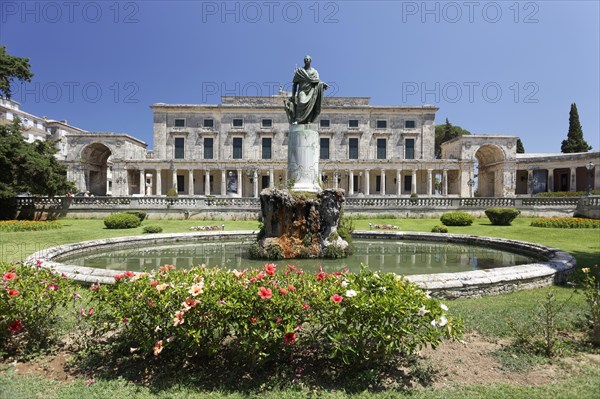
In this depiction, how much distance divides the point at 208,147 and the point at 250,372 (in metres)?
47.0

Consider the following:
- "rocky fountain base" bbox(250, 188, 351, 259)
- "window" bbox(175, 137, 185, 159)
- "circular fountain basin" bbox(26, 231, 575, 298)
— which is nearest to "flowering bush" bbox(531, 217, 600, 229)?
"circular fountain basin" bbox(26, 231, 575, 298)

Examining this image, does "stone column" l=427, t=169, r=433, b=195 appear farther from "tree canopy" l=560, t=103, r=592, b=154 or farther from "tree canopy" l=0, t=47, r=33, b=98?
"tree canopy" l=0, t=47, r=33, b=98

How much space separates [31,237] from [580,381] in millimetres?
19437

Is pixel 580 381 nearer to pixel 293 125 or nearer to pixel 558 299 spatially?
pixel 558 299

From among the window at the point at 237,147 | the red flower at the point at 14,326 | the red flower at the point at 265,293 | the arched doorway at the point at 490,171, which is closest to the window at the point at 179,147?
the window at the point at 237,147

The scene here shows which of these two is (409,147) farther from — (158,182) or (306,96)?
(306,96)

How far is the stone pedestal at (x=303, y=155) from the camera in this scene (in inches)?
432

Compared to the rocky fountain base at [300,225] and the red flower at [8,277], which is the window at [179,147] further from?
the red flower at [8,277]

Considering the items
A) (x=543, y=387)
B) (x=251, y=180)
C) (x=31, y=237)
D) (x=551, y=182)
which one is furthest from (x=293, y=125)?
(x=551, y=182)

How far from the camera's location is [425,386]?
3.43 m

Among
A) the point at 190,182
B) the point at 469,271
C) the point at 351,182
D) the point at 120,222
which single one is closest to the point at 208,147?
the point at 190,182

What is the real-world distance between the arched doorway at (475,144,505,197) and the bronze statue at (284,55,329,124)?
Answer: 135ft

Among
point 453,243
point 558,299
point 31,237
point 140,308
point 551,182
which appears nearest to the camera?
point 140,308

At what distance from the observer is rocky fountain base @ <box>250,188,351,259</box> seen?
9719 mm
